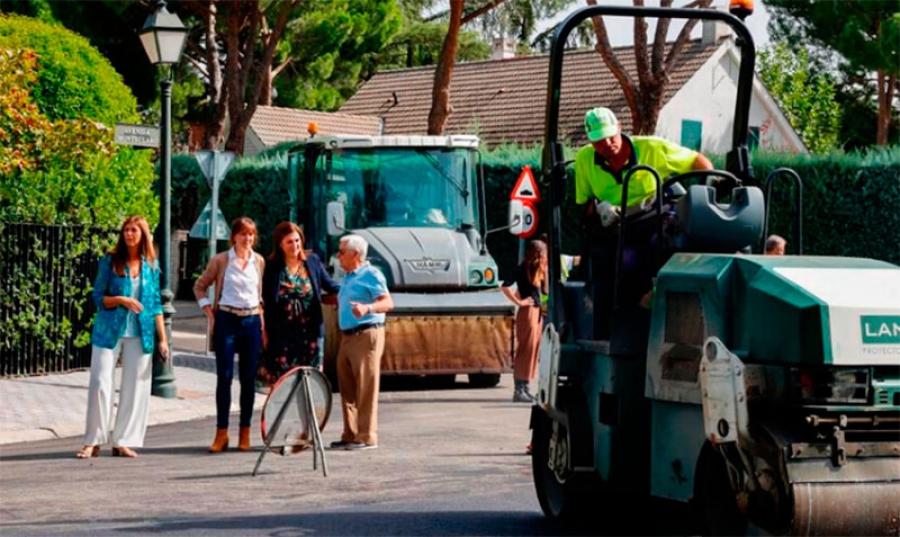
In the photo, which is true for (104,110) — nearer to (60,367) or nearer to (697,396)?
(60,367)

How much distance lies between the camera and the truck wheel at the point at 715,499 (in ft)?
24.4

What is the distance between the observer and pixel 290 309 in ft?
44.1

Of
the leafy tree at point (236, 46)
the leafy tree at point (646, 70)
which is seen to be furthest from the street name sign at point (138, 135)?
the leafy tree at point (236, 46)

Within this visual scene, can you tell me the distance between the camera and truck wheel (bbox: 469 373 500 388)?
775 inches

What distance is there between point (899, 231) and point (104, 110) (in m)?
14.7

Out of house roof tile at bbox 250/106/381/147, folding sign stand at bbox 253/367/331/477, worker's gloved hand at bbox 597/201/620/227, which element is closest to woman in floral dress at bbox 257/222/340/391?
folding sign stand at bbox 253/367/331/477

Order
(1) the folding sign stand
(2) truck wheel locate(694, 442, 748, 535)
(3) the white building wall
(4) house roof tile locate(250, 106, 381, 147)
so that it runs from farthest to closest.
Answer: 1. (4) house roof tile locate(250, 106, 381, 147)
2. (3) the white building wall
3. (1) the folding sign stand
4. (2) truck wheel locate(694, 442, 748, 535)

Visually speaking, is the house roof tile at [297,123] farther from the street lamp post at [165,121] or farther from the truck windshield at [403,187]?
the street lamp post at [165,121]

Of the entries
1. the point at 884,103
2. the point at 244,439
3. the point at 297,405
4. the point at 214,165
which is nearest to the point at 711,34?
the point at 884,103

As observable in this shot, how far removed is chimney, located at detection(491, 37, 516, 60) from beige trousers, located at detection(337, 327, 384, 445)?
149 feet

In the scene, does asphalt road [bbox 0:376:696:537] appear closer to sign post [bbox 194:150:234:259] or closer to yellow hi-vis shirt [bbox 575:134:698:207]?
yellow hi-vis shirt [bbox 575:134:698:207]

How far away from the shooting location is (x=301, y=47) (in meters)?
46.8

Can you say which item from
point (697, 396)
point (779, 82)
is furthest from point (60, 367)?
point (779, 82)

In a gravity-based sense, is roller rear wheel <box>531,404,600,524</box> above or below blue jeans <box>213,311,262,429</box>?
below
